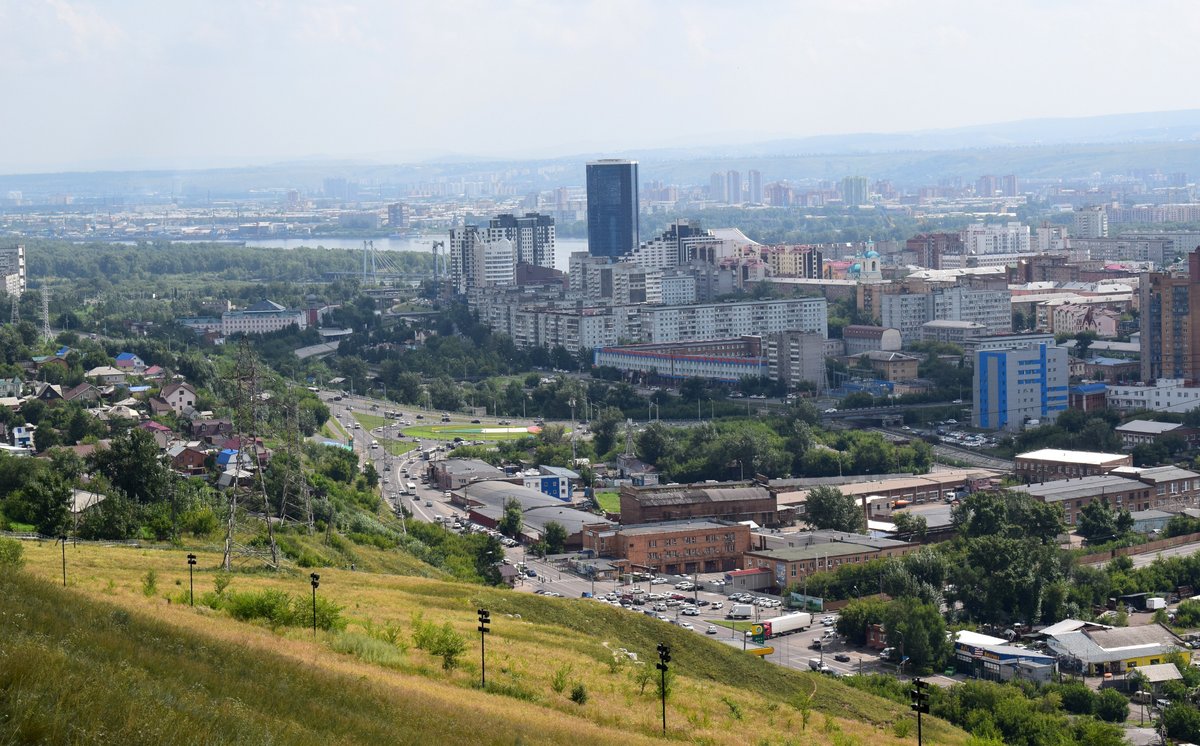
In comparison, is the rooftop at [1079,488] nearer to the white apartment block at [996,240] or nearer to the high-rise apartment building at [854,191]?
the white apartment block at [996,240]

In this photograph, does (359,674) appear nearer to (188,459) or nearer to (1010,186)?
(188,459)

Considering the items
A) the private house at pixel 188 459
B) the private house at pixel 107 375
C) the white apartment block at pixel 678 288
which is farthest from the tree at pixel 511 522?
the white apartment block at pixel 678 288

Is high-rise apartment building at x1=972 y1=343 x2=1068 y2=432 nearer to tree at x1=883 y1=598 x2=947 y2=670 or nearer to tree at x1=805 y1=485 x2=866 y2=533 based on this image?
tree at x1=805 y1=485 x2=866 y2=533

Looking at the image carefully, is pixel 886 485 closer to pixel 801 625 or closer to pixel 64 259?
pixel 801 625

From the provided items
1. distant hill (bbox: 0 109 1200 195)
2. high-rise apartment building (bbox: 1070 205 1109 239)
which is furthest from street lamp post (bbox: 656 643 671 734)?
distant hill (bbox: 0 109 1200 195)

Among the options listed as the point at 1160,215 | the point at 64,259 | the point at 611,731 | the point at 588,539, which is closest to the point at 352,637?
the point at 611,731

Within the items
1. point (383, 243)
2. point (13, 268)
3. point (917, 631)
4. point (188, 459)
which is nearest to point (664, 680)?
point (917, 631)

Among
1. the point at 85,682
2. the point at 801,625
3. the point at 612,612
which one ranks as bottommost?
the point at 801,625
